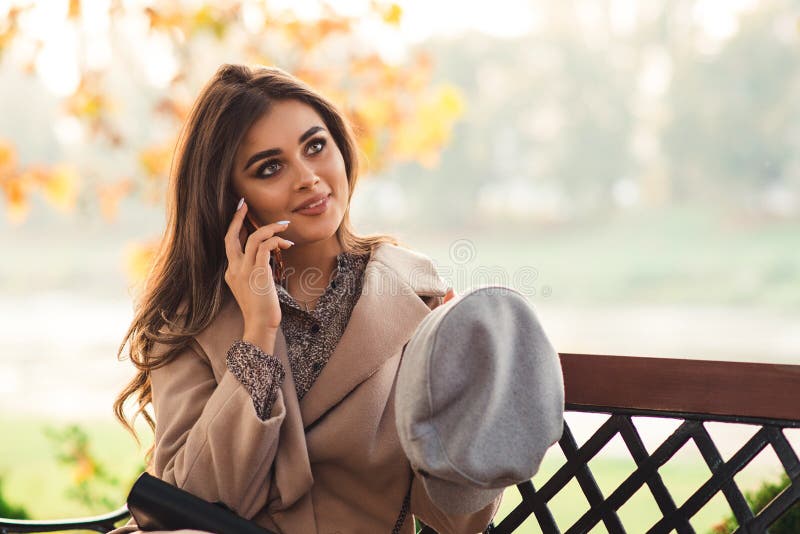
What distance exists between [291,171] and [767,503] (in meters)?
1.39

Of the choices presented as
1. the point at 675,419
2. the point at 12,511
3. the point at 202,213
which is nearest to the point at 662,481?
the point at 675,419

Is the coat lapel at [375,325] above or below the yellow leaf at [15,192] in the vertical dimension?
above

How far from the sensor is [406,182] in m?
10.7

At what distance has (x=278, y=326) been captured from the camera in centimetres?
193

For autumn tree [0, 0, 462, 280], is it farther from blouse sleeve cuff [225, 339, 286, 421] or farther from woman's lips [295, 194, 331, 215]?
blouse sleeve cuff [225, 339, 286, 421]

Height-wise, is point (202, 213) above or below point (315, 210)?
below

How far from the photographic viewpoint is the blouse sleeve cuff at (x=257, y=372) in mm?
1810

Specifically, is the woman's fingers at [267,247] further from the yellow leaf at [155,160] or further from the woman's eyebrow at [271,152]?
the yellow leaf at [155,160]

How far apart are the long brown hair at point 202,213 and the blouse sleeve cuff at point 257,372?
180 mm

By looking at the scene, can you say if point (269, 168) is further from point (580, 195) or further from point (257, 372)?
point (580, 195)

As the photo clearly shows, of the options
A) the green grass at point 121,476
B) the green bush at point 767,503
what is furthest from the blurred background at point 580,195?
the green bush at point 767,503

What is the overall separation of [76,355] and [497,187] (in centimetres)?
548

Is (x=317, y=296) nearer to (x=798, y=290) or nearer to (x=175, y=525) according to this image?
(x=175, y=525)

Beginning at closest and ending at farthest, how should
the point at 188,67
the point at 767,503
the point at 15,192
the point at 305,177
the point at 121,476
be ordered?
the point at 305,177, the point at 767,503, the point at 15,192, the point at 188,67, the point at 121,476
